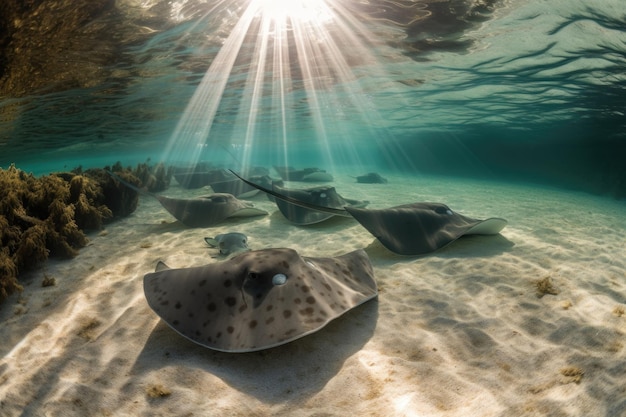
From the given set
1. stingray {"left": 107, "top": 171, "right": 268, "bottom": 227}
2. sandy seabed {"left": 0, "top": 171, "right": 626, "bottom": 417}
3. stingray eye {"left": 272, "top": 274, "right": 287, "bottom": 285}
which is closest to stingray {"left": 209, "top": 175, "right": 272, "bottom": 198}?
stingray {"left": 107, "top": 171, "right": 268, "bottom": 227}

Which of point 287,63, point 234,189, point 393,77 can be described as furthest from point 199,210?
point 393,77

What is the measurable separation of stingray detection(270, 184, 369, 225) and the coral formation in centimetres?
470

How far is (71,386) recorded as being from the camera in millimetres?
2982

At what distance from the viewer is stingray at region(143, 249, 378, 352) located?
3.00m

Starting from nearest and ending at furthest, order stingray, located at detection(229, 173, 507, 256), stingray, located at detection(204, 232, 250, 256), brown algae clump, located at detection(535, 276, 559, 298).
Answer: brown algae clump, located at detection(535, 276, 559, 298)
stingray, located at detection(229, 173, 507, 256)
stingray, located at detection(204, 232, 250, 256)

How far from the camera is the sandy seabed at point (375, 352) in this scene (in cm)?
271

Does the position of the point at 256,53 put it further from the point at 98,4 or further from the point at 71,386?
the point at 71,386

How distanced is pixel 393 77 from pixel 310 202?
11489mm

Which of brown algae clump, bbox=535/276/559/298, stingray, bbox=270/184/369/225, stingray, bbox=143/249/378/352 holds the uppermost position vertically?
stingray, bbox=143/249/378/352

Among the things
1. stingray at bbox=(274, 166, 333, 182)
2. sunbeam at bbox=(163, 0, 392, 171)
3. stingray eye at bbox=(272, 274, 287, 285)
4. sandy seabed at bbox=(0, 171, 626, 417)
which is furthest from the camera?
stingray at bbox=(274, 166, 333, 182)

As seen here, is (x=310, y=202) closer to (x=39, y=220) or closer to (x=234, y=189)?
(x=234, y=189)

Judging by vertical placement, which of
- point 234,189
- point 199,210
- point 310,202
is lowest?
point 234,189

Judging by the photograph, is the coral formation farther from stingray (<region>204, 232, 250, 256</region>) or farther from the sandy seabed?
stingray (<region>204, 232, 250, 256</region>)

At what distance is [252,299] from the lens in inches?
131
